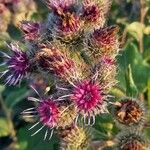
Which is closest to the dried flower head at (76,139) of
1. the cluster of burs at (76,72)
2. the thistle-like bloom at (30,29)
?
the cluster of burs at (76,72)

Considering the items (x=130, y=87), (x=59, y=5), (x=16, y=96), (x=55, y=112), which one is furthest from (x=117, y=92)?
(x=16, y=96)

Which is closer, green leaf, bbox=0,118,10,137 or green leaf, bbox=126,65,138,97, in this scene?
green leaf, bbox=126,65,138,97

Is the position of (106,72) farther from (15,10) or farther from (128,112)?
(15,10)

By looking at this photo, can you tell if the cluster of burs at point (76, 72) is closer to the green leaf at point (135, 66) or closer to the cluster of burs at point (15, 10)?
the green leaf at point (135, 66)

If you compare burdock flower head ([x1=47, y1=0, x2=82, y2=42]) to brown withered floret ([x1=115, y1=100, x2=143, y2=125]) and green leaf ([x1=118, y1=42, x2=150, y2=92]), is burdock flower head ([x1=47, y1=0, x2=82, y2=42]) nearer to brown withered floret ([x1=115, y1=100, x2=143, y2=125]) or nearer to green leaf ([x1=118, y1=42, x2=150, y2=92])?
brown withered floret ([x1=115, y1=100, x2=143, y2=125])

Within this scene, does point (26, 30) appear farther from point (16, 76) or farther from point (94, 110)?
point (94, 110)

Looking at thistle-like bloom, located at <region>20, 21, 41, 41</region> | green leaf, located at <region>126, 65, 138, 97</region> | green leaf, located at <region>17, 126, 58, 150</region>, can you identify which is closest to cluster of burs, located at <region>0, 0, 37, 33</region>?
green leaf, located at <region>17, 126, 58, 150</region>

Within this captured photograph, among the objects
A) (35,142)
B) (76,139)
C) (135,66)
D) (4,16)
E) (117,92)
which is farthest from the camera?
(4,16)
